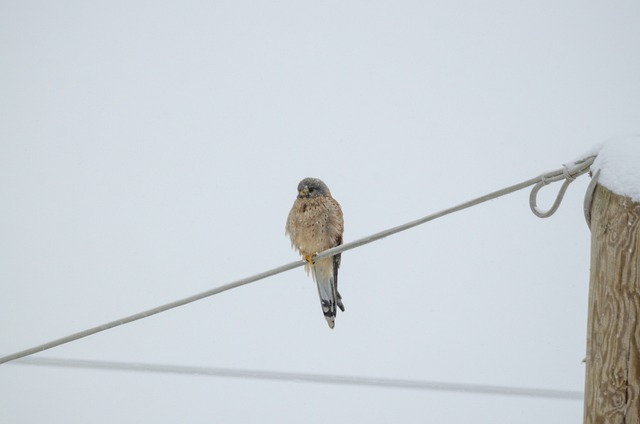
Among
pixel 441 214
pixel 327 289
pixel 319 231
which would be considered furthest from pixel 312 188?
pixel 441 214

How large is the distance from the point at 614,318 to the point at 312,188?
3503 mm

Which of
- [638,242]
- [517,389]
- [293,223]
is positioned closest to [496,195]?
[638,242]

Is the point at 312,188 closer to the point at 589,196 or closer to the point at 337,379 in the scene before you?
the point at 337,379

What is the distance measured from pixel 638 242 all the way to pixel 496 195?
2.31ft

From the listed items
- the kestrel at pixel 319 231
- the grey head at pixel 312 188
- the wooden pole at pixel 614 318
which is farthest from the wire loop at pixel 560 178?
the grey head at pixel 312 188

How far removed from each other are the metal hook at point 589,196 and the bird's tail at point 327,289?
3267mm

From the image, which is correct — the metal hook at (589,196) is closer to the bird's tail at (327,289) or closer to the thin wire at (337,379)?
the thin wire at (337,379)

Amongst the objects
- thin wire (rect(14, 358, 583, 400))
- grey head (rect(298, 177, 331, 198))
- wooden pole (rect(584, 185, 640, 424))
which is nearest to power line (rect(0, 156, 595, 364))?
wooden pole (rect(584, 185, 640, 424))

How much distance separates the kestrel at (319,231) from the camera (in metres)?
5.09

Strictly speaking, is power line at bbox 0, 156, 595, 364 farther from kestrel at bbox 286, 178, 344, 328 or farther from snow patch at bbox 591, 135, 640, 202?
kestrel at bbox 286, 178, 344, 328

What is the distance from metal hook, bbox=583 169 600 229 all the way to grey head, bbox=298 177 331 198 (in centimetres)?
323

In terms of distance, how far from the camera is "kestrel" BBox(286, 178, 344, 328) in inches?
200

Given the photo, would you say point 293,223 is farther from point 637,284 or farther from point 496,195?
point 637,284

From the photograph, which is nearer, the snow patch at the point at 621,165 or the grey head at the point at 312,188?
the snow patch at the point at 621,165
